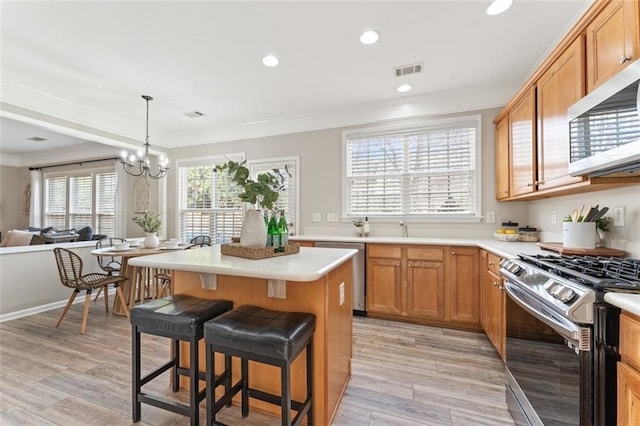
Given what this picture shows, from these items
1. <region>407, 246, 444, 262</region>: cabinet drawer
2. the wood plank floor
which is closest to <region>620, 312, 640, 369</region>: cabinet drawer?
the wood plank floor

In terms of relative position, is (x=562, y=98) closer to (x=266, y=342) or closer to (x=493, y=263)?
(x=493, y=263)

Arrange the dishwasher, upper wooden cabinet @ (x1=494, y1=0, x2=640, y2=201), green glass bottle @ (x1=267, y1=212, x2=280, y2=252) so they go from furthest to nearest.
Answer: the dishwasher → green glass bottle @ (x1=267, y1=212, x2=280, y2=252) → upper wooden cabinet @ (x1=494, y1=0, x2=640, y2=201)

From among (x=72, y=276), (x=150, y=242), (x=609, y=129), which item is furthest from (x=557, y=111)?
(x=72, y=276)

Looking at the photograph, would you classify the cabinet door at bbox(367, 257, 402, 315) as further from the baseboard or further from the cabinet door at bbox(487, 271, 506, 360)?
the baseboard

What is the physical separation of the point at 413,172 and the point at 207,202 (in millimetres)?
3653

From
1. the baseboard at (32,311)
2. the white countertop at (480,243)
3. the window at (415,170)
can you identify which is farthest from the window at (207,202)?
the window at (415,170)

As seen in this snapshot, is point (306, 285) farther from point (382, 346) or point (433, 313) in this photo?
point (433, 313)

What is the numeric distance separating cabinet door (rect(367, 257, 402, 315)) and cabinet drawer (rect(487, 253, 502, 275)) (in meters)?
0.92

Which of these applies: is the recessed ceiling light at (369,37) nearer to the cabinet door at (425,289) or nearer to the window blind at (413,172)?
the window blind at (413,172)

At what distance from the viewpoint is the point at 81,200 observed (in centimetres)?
598

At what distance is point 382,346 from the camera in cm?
261

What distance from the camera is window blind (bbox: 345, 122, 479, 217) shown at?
3.48 meters

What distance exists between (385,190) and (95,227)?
19.9ft

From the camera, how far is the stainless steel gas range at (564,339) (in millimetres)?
975
